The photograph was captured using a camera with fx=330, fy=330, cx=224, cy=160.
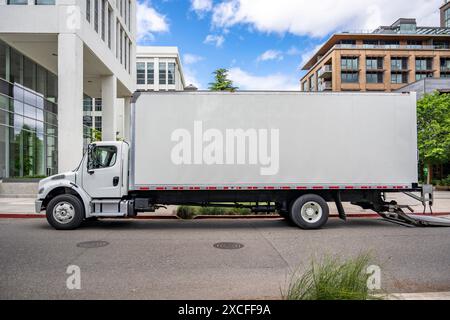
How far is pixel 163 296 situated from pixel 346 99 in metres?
7.38

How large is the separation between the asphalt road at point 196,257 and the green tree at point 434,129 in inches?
812

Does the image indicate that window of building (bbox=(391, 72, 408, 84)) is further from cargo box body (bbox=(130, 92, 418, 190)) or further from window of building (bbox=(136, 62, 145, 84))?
cargo box body (bbox=(130, 92, 418, 190))

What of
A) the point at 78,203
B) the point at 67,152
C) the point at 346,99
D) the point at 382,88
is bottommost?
the point at 78,203

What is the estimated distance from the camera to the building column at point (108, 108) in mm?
26516

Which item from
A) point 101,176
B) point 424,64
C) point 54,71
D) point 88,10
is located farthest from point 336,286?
point 424,64

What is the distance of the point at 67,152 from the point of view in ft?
60.6

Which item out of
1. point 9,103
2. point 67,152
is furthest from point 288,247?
point 9,103

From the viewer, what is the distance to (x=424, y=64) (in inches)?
2665

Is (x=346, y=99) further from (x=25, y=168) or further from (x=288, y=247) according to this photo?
(x=25, y=168)

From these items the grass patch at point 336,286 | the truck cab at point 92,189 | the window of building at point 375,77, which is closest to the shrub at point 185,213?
the truck cab at point 92,189

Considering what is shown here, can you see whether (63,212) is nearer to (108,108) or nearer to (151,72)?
(108,108)

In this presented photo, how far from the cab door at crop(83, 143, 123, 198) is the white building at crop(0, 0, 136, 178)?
10.4 meters

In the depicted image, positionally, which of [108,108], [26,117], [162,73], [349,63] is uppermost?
[349,63]

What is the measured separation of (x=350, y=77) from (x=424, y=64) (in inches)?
620
